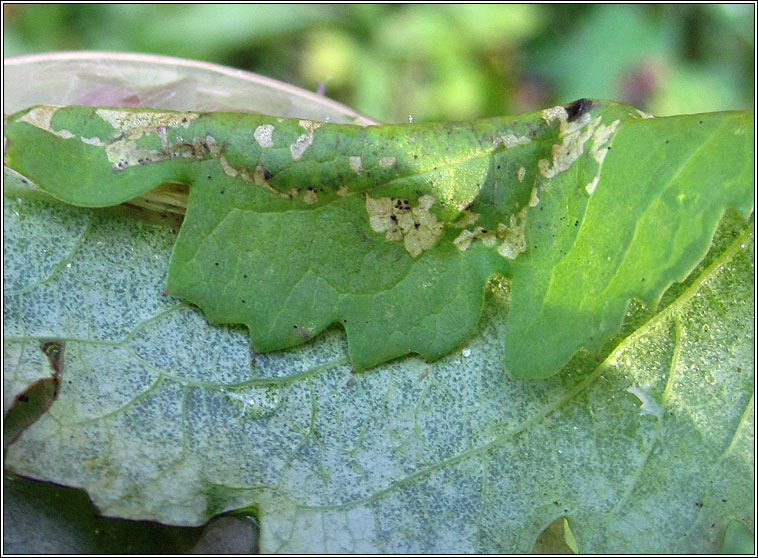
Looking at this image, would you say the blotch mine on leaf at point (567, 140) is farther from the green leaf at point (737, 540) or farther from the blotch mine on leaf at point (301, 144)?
the green leaf at point (737, 540)

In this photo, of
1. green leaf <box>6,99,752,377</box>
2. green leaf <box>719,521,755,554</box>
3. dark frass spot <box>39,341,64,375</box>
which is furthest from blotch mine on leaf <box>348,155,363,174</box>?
green leaf <box>719,521,755,554</box>

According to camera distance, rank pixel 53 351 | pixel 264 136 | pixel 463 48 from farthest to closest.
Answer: pixel 463 48
pixel 53 351
pixel 264 136

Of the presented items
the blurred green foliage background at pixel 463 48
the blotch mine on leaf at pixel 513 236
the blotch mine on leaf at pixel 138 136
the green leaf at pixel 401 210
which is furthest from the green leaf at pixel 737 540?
the blurred green foliage background at pixel 463 48

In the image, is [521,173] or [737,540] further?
[737,540]

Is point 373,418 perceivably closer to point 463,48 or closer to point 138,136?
point 138,136

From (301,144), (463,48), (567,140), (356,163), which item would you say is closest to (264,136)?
(301,144)

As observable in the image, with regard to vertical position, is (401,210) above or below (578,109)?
below
